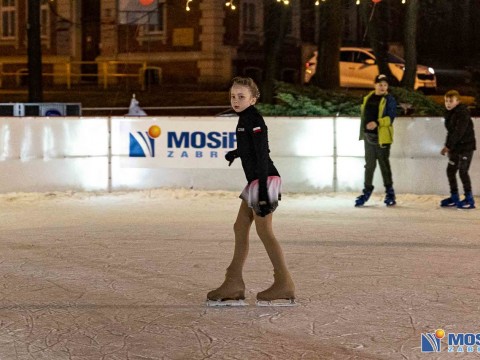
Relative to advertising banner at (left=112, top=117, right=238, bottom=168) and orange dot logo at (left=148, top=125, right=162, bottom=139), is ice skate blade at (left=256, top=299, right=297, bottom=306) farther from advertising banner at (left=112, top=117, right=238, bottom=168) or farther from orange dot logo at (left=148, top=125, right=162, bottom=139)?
orange dot logo at (left=148, top=125, right=162, bottom=139)

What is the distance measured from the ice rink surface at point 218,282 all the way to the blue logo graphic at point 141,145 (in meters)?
1.73

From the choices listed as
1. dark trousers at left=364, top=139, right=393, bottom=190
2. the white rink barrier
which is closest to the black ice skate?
dark trousers at left=364, top=139, right=393, bottom=190

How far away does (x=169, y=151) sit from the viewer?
51.6 feet

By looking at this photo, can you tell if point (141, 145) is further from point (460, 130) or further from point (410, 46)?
point (410, 46)

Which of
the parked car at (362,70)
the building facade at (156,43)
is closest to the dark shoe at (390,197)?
the parked car at (362,70)

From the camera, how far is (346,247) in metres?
10.4

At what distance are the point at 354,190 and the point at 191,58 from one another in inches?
824

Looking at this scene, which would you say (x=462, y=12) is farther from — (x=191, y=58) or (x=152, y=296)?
(x=152, y=296)

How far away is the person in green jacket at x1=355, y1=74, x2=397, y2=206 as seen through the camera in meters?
13.9

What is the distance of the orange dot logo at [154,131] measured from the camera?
51.7 feet

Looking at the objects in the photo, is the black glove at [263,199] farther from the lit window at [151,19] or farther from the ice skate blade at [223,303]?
the lit window at [151,19]

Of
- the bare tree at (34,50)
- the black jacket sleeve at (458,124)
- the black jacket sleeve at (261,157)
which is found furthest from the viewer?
the bare tree at (34,50)

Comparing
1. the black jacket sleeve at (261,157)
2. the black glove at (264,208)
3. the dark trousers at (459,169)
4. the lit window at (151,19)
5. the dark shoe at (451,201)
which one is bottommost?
the dark shoe at (451,201)

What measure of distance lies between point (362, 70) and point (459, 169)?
1866cm
